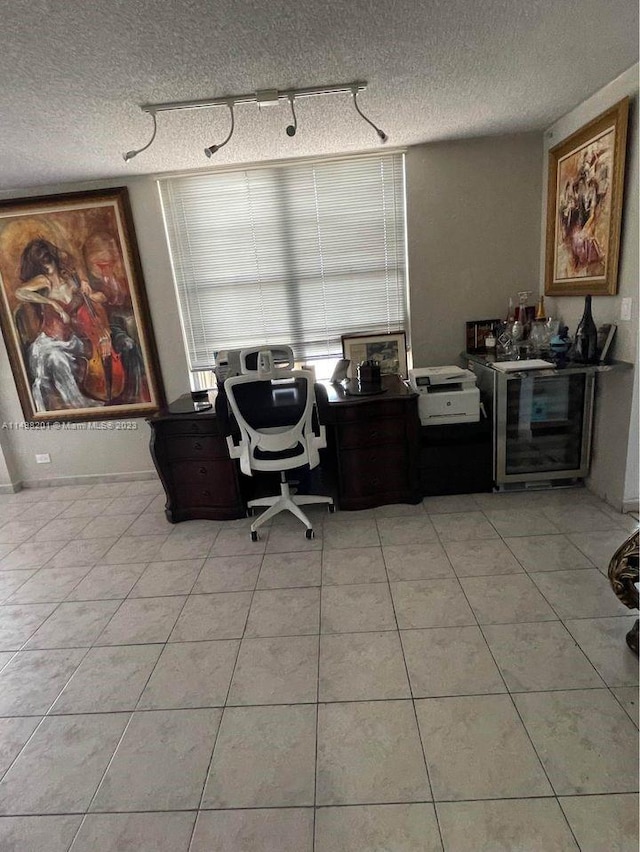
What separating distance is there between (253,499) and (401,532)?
111cm

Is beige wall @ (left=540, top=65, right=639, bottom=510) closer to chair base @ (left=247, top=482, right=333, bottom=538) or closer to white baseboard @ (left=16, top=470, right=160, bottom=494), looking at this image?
chair base @ (left=247, top=482, right=333, bottom=538)

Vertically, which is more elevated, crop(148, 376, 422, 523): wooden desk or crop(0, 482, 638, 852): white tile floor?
crop(148, 376, 422, 523): wooden desk

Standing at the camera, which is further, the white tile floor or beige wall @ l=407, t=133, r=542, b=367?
beige wall @ l=407, t=133, r=542, b=367

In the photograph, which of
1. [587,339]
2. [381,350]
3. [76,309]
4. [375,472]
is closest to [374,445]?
[375,472]

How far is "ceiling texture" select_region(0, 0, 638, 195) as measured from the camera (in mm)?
1581

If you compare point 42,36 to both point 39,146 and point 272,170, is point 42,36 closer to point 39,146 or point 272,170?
point 39,146

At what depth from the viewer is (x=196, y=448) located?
303 cm

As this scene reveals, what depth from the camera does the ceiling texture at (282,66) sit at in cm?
158

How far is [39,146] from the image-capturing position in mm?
2572

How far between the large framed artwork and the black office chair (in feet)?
4.68

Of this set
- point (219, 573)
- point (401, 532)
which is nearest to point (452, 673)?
point (401, 532)

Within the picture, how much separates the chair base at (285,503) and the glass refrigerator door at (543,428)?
131 cm

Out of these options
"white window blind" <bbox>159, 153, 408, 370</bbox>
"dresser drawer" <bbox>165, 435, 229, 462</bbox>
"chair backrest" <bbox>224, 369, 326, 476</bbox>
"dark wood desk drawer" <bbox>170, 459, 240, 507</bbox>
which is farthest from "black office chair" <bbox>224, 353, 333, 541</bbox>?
"white window blind" <bbox>159, 153, 408, 370</bbox>

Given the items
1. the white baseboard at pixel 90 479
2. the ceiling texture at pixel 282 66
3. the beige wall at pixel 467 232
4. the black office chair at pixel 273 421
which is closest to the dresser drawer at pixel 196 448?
the black office chair at pixel 273 421
